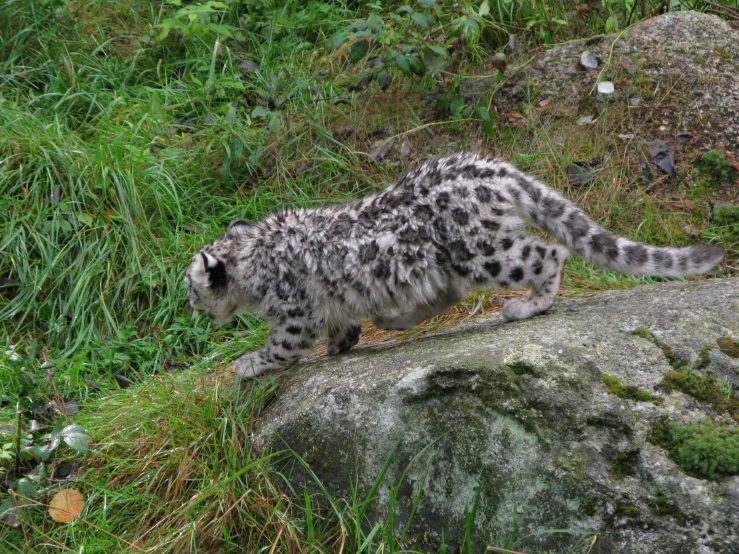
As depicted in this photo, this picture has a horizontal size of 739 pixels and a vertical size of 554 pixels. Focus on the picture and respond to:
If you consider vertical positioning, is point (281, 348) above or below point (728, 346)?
below

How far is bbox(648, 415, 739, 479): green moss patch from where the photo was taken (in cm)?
317

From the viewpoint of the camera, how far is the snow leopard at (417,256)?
4.47m

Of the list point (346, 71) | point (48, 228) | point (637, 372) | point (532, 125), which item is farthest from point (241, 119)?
point (637, 372)

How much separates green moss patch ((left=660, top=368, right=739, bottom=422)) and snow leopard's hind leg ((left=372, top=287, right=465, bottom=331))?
1578mm

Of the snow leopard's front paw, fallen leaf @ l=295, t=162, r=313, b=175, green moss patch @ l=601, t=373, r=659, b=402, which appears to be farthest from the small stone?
green moss patch @ l=601, t=373, r=659, b=402

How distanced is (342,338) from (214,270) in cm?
86

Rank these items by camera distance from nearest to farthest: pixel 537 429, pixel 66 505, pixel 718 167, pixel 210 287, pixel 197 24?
pixel 537 429 → pixel 66 505 → pixel 210 287 → pixel 718 167 → pixel 197 24

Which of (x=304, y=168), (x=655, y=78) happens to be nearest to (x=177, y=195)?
(x=304, y=168)

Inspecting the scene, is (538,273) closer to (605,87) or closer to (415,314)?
(415,314)

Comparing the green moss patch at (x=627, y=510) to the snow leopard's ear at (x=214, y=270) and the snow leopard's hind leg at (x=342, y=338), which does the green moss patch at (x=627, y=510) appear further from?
the snow leopard's ear at (x=214, y=270)

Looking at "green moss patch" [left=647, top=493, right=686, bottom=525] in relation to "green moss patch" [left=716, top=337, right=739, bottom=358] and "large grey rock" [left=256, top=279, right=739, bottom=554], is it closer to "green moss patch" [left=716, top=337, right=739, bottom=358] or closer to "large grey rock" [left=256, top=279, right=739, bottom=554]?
"large grey rock" [left=256, top=279, right=739, bottom=554]

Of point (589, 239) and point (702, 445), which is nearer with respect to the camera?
point (702, 445)

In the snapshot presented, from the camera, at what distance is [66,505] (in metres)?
4.19

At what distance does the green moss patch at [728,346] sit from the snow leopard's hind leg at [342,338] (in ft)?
6.60
